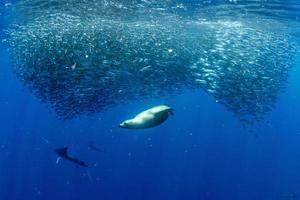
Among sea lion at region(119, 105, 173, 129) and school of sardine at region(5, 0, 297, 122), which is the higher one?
sea lion at region(119, 105, 173, 129)

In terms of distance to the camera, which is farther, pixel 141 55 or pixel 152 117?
pixel 141 55

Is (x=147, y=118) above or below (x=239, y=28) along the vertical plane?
above

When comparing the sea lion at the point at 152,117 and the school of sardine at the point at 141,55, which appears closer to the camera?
the sea lion at the point at 152,117

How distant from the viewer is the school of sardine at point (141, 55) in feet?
54.2

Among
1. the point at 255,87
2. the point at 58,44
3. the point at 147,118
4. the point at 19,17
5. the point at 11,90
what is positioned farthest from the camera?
the point at 11,90

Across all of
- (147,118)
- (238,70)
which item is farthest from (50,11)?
(147,118)

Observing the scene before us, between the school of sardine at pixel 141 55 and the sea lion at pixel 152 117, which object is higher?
the sea lion at pixel 152 117

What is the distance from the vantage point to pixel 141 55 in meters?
17.5

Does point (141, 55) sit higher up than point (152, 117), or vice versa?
point (152, 117)

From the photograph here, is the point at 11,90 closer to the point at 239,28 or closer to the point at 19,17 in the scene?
the point at 19,17

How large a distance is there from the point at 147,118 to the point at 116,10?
1392 centimetres

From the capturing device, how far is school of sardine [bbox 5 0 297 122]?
16516 mm

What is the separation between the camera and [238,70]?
1731cm

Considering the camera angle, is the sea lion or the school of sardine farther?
the school of sardine
